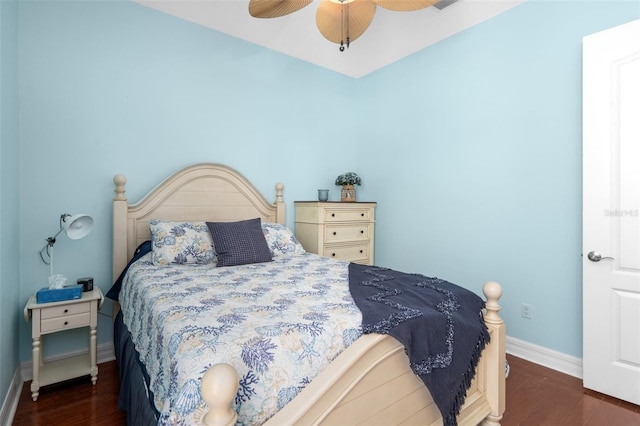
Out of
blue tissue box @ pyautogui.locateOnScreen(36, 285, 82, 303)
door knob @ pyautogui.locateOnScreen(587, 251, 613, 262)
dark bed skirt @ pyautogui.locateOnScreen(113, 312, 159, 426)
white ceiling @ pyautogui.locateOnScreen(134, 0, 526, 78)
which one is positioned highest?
white ceiling @ pyautogui.locateOnScreen(134, 0, 526, 78)

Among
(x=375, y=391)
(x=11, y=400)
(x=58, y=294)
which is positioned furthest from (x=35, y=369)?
(x=375, y=391)

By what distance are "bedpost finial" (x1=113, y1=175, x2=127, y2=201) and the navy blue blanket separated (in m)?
1.89

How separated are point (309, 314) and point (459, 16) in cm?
292

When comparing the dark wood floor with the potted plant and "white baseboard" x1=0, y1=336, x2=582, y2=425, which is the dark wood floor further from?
the potted plant

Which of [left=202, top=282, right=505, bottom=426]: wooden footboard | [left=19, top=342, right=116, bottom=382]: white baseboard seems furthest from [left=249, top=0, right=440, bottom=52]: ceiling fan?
[left=19, top=342, right=116, bottom=382]: white baseboard

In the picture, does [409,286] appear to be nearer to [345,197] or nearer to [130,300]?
[130,300]

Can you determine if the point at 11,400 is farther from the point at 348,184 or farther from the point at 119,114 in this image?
the point at 348,184

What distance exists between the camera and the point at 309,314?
1.26 m

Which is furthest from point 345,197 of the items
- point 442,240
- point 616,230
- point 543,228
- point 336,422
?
point 336,422

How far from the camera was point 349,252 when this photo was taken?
11.3 ft

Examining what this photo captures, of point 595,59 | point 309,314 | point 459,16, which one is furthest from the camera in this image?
point 459,16

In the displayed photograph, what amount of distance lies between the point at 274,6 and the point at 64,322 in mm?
2359

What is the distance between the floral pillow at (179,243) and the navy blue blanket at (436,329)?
4.16 ft

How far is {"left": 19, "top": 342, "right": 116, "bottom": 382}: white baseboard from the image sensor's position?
7.07 feet
